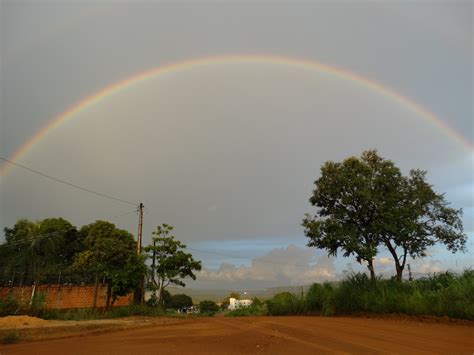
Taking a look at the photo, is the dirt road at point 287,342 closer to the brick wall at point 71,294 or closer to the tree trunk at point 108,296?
the tree trunk at point 108,296

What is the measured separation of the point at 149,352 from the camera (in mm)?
7023

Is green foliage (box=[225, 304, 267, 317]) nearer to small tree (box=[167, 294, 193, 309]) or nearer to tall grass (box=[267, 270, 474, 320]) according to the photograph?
tall grass (box=[267, 270, 474, 320])

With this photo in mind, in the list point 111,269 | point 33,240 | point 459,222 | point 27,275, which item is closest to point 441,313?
point 459,222

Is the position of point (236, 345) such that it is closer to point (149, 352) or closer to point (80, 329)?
point (149, 352)

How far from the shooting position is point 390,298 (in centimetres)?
1335

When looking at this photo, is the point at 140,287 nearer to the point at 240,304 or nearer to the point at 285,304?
the point at 285,304

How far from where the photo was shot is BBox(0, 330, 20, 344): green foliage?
8.77 m

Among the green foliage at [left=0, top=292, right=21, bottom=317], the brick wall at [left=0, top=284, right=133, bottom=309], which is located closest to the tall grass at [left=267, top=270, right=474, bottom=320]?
the brick wall at [left=0, top=284, right=133, bottom=309]

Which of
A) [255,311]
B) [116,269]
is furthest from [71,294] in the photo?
[255,311]

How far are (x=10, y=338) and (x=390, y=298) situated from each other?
11.2 m

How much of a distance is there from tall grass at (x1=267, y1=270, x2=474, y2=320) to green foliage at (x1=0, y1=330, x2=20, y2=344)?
10.9 metres

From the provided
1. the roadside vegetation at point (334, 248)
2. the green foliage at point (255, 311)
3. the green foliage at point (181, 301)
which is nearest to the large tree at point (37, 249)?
the roadside vegetation at point (334, 248)

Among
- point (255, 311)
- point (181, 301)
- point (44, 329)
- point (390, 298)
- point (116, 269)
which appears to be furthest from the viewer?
point (181, 301)

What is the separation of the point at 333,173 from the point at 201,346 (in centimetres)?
1371
